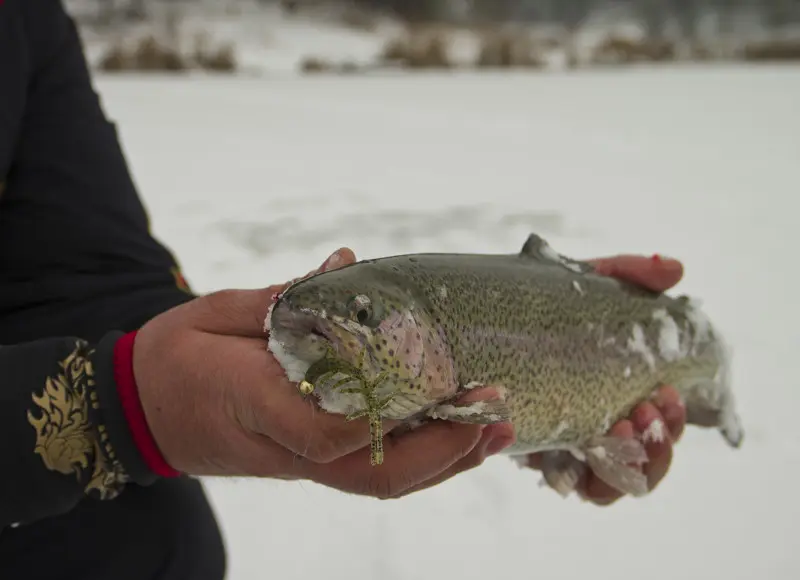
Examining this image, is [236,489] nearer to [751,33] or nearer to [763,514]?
[763,514]

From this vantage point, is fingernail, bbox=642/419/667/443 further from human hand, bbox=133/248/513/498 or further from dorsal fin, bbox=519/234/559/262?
human hand, bbox=133/248/513/498

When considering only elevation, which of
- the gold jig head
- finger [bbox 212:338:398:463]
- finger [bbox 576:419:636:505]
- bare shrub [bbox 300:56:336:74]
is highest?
the gold jig head

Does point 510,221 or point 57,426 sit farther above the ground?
point 57,426

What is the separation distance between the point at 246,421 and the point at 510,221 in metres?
2.77

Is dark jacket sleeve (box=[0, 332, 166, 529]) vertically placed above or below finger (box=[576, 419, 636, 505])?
above

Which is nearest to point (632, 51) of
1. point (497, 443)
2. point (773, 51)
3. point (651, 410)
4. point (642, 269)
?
point (773, 51)

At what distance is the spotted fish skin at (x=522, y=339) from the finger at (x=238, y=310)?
0.27ft

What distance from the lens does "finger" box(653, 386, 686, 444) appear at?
124 cm

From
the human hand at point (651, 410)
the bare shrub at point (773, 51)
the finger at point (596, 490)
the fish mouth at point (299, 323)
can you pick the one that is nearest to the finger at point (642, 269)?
the human hand at point (651, 410)

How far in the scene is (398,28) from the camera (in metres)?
16.1

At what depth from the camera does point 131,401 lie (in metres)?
0.83

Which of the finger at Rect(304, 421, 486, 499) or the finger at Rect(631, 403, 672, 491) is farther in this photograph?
the finger at Rect(631, 403, 672, 491)

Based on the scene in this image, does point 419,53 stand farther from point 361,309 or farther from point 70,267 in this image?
point 361,309

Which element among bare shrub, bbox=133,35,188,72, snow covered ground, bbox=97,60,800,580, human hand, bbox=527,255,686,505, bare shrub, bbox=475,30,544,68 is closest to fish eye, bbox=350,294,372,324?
human hand, bbox=527,255,686,505
